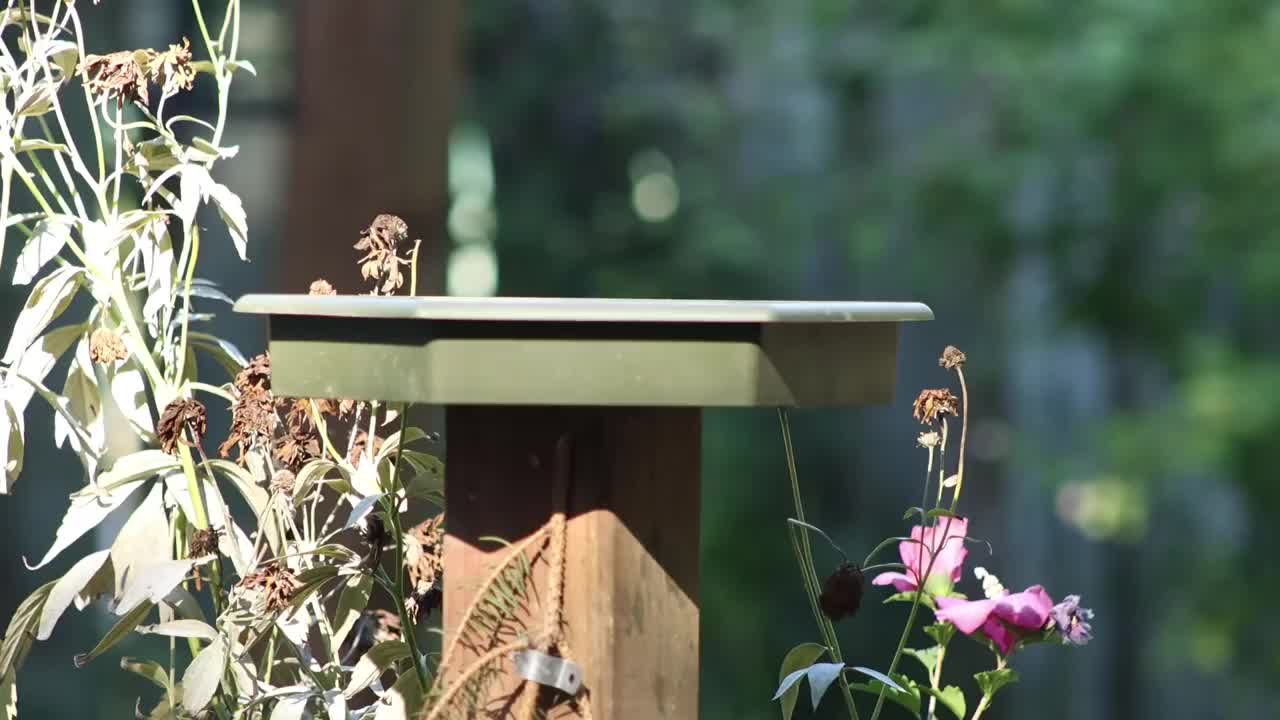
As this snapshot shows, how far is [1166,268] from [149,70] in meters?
2.99

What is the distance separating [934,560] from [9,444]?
56 centimetres

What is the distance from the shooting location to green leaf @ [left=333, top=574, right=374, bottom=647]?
963 millimetres

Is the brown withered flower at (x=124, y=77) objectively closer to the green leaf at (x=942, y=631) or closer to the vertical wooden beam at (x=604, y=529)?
the vertical wooden beam at (x=604, y=529)

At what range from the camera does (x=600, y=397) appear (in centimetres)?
63

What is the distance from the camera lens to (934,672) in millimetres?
Result: 919

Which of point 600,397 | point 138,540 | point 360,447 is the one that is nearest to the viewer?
point 600,397

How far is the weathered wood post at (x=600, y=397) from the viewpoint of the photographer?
2.06ft

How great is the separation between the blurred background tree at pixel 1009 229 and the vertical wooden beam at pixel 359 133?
109 cm

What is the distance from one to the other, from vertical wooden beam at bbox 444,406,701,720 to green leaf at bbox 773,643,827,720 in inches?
3.2

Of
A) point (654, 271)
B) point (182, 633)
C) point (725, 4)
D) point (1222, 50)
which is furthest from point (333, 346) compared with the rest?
point (1222, 50)

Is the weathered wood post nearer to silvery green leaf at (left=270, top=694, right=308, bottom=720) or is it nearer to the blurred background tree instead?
silvery green leaf at (left=270, top=694, right=308, bottom=720)

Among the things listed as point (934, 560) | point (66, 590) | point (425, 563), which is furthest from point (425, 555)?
point (934, 560)

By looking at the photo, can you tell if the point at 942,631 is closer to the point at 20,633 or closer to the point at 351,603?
the point at 351,603

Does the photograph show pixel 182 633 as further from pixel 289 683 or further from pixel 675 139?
pixel 675 139
